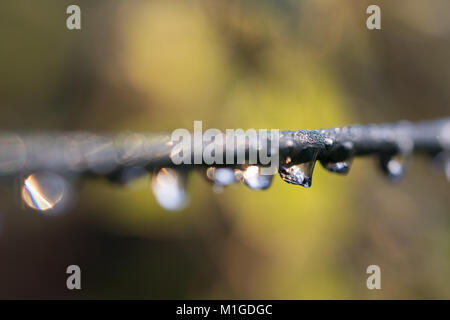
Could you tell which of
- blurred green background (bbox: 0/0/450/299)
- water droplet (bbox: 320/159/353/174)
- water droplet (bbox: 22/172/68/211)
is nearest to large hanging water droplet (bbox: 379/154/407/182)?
water droplet (bbox: 320/159/353/174)

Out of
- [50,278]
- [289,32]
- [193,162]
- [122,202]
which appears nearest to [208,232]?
[122,202]

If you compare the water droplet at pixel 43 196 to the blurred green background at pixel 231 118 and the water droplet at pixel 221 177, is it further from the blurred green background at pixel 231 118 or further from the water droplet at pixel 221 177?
the blurred green background at pixel 231 118

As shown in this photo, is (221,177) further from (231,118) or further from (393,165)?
(231,118)

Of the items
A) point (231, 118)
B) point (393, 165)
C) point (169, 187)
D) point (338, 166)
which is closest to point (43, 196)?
point (169, 187)

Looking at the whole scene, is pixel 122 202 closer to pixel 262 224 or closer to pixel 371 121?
pixel 262 224

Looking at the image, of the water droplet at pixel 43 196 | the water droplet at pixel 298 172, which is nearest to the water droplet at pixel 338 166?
the water droplet at pixel 298 172

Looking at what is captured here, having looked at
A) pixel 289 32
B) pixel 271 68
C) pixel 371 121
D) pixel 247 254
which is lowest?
pixel 247 254
